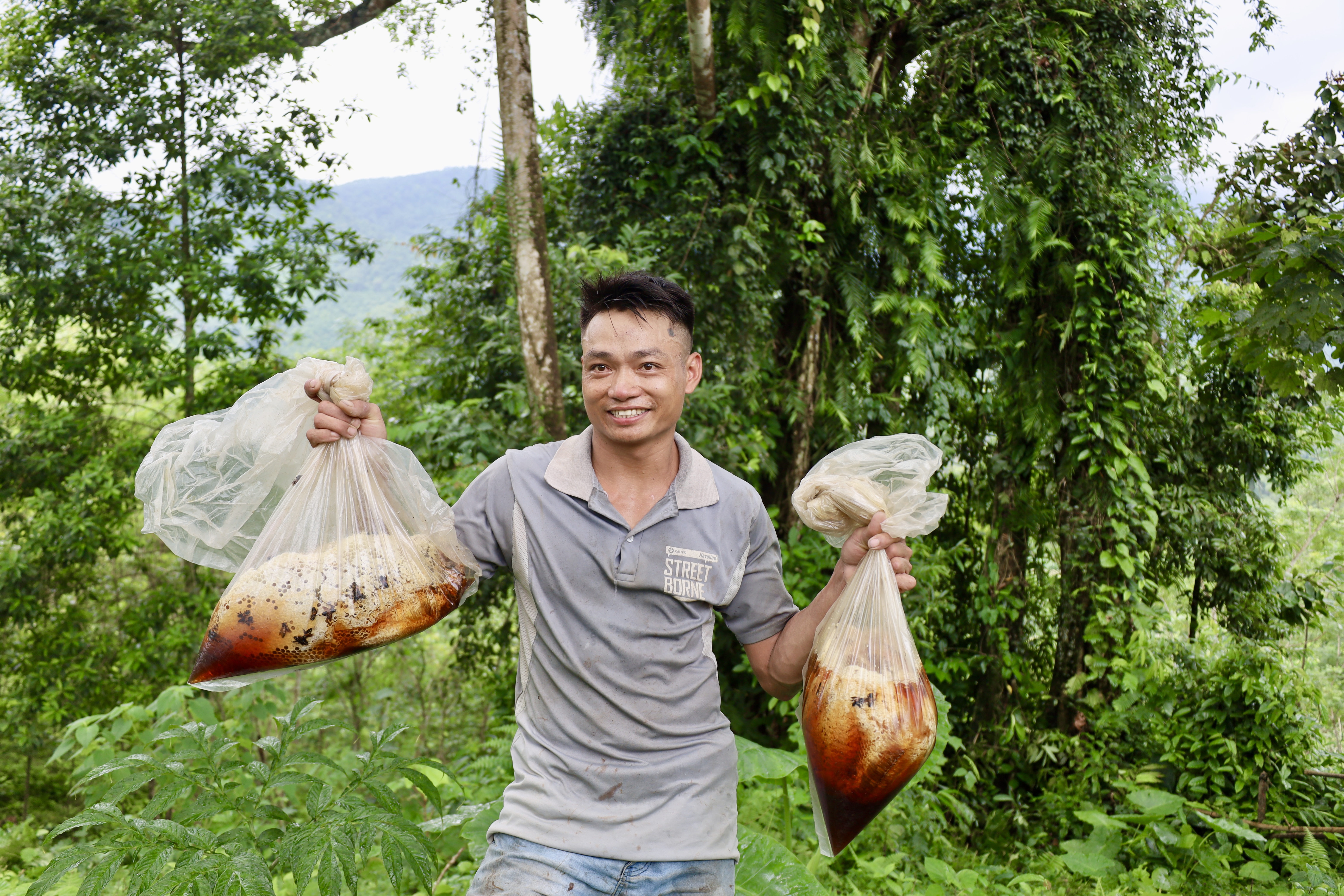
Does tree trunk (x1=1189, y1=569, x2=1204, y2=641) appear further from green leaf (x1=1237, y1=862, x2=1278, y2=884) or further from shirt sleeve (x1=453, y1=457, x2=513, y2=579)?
shirt sleeve (x1=453, y1=457, x2=513, y2=579)

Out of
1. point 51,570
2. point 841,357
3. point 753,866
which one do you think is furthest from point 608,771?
point 51,570

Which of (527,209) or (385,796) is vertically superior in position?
(527,209)

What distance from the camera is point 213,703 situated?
19.1ft

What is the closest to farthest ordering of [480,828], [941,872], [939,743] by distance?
1. [480,828]
2. [941,872]
3. [939,743]

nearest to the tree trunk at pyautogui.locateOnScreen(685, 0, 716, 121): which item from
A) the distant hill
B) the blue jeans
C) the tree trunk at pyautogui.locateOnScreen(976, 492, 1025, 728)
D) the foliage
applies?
the distant hill

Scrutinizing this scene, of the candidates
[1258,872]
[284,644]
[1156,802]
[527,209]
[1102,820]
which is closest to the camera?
[284,644]

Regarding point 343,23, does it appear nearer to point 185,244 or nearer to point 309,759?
point 185,244

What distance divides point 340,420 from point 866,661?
99cm

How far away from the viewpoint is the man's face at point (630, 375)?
1.67 meters

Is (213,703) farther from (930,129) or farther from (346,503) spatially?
(930,129)

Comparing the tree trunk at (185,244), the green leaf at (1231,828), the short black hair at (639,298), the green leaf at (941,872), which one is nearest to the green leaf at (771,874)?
the green leaf at (941,872)

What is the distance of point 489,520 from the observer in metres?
1.72

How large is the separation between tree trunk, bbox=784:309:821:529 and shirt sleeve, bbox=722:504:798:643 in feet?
11.6

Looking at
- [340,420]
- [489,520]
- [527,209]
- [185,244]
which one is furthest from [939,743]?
[185,244]
